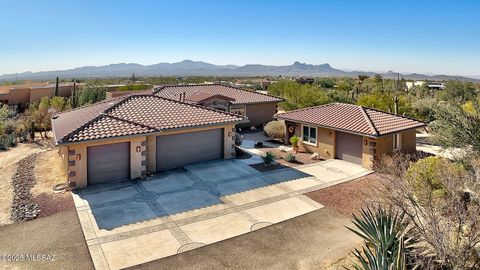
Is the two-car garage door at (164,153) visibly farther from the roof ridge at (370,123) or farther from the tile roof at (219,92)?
the tile roof at (219,92)

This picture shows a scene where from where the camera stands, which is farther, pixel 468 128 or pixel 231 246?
pixel 468 128

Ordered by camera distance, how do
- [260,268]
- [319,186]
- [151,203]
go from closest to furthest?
[260,268]
[151,203]
[319,186]

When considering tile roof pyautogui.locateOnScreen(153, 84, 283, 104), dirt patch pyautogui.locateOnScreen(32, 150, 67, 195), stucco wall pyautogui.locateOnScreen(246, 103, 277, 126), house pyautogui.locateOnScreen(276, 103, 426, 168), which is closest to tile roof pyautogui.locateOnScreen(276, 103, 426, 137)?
house pyautogui.locateOnScreen(276, 103, 426, 168)

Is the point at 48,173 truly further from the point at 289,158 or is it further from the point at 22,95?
the point at 22,95

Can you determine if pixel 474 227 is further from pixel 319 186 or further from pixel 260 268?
pixel 319 186

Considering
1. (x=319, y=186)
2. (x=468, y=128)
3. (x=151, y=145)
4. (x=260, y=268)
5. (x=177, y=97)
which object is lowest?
(x=260, y=268)

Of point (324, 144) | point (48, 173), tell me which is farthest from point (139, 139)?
point (324, 144)

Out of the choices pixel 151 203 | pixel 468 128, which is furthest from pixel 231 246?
pixel 468 128
